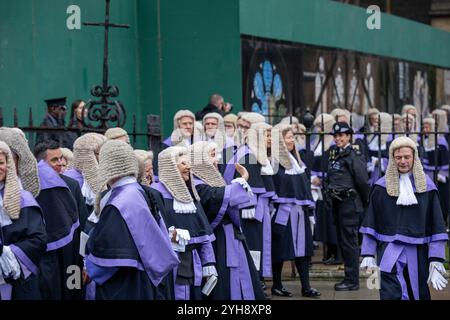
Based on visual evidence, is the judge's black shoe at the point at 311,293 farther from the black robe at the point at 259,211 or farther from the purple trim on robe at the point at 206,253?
the purple trim on robe at the point at 206,253

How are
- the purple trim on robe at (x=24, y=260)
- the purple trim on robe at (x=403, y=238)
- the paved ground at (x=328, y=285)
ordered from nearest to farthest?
the purple trim on robe at (x=24, y=260) → the purple trim on robe at (x=403, y=238) → the paved ground at (x=328, y=285)

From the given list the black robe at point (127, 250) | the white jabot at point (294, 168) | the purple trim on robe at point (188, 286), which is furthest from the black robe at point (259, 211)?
the black robe at point (127, 250)

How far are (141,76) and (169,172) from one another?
10154mm

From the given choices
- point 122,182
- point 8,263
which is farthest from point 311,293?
point 8,263

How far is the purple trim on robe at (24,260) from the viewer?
30.4 feet

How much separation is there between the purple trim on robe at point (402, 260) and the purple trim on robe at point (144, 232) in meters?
2.99

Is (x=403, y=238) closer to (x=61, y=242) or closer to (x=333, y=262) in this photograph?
(x=61, y=242)

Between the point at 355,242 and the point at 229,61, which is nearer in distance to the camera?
the point at 355,242

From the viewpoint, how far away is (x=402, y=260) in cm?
1170

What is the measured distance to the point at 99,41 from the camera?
1970 centimetres

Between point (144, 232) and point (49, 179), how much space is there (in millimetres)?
1466
